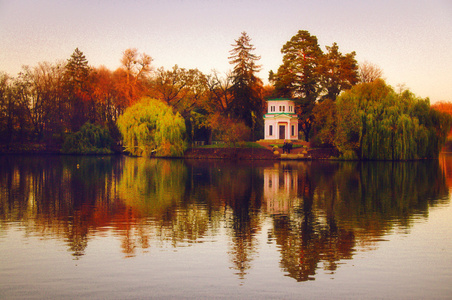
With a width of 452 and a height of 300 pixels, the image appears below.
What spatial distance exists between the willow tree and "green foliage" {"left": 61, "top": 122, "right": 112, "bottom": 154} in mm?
9686

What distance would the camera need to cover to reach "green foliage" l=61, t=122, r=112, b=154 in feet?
233

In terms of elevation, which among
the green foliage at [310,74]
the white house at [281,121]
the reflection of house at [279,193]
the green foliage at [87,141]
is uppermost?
the green foliage at [310,74]

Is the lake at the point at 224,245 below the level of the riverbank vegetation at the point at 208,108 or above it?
below

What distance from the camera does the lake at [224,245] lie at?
929 centimetres

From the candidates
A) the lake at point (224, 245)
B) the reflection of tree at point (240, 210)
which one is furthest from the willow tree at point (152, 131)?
the lake at point (224, 245)

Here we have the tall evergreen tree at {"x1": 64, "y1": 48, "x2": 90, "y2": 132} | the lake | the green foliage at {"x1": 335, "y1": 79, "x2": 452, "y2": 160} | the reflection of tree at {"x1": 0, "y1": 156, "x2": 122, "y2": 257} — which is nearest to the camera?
the lake

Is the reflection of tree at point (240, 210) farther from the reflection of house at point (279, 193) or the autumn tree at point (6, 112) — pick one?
the autumn tree at point (6, 112)

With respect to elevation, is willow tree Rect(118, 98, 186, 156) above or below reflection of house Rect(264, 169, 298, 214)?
above

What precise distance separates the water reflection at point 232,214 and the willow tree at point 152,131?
32.7 meters

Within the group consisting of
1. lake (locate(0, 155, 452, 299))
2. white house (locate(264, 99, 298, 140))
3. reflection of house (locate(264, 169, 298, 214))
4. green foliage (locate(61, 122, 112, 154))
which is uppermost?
white house (locate(264, 99, 298, 140))

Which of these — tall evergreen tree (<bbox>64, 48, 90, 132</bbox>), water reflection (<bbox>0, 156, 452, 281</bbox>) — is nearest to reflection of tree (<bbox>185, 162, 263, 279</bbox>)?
water reflection (<bbox>0, 156, 452, 281</bbox>)

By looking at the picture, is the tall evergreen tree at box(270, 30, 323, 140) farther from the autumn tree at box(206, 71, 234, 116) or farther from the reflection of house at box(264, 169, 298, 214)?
the reflection of house at box(264, 169, 298, 214)

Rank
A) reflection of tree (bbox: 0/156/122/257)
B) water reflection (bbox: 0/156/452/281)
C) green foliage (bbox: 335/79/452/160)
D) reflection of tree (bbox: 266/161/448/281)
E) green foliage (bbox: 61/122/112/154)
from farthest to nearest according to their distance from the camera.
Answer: green foliage (bbox: 61/122/112/154), green foliage (bbox: 335/79/452/160), reflection of tree (bbox: 0/156/122/257), water reflection (bbox: 0/156/452/281), reflection of tree (bbox: 266/161/448/281)

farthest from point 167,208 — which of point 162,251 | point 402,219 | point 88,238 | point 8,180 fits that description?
point 8,180
